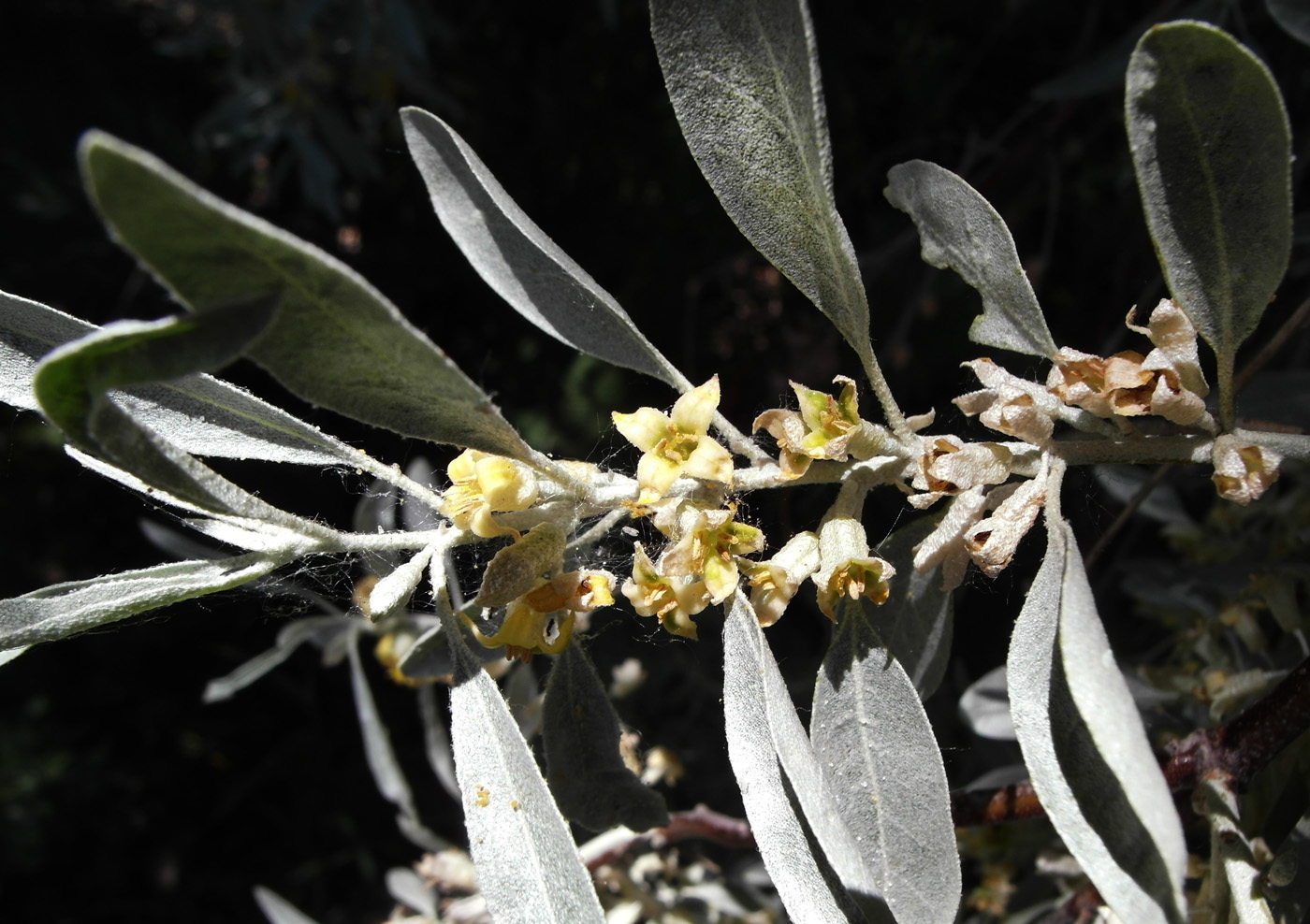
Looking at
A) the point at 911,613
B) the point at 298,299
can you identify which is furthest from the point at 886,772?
the point at 298,299

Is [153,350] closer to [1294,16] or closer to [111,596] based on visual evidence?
[111,596]

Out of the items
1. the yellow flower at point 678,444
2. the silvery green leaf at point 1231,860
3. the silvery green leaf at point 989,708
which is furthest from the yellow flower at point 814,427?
the silvery green leaf at point 989,708

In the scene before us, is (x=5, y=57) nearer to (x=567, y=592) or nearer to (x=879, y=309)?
(x=879, y=309)

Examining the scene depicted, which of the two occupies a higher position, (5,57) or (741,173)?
(5,57)

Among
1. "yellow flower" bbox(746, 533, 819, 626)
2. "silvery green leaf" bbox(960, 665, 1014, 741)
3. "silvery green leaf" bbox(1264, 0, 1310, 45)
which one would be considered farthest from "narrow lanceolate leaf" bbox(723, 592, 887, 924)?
"silvery green leaf" bbox(1264, 0, 1310, 45)

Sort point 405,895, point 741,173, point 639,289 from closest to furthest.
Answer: point 741,173
point 405,895
point 639,289


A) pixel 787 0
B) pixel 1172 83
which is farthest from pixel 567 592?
pixel 1172 83
